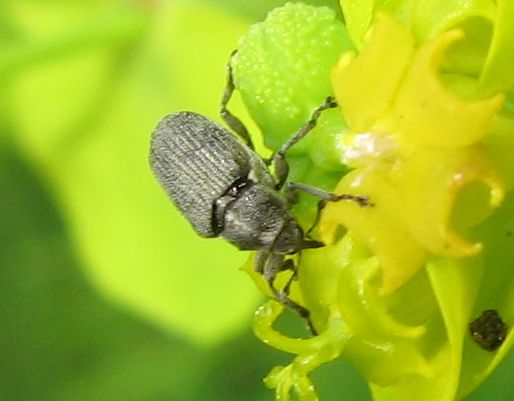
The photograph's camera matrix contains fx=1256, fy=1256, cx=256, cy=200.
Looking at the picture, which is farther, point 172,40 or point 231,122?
point 172,40

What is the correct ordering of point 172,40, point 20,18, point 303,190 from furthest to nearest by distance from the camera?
point 20,18
point 172,40
point 303,190

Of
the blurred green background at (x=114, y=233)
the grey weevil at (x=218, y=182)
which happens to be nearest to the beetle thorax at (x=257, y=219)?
the grey weevil at (x=218, y=182)

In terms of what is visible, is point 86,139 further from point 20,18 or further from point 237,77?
point 237,77

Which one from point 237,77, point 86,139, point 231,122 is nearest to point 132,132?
point 86,139

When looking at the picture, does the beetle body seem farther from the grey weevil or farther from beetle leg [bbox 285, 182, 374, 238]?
beetle leg [bbox 285, 182, 374, 238]

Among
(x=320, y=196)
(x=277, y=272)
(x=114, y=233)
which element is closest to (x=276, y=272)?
(x=277, y=272)

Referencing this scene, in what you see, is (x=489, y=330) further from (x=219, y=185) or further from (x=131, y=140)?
(x=131, y=140)
